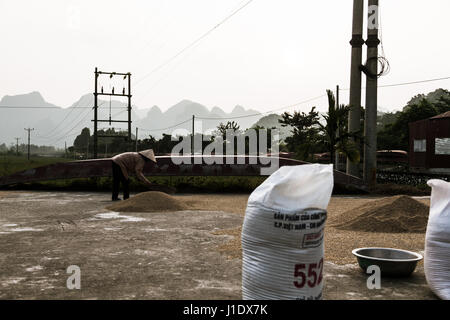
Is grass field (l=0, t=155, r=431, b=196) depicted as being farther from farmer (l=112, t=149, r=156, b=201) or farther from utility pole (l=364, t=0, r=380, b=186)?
farmer (l=112, t=149, r=156, b=201)

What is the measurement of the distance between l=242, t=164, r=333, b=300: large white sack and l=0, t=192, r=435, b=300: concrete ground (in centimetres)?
73

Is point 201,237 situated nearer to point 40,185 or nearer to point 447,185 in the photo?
point 447,185

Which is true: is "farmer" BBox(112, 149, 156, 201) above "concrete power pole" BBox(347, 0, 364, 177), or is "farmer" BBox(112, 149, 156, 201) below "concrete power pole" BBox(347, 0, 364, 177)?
below

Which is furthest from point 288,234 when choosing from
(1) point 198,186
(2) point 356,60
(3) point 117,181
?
(2) point 356,60

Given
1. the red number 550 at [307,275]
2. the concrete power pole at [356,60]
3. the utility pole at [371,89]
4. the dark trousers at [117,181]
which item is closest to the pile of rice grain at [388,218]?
the red number 550 at [307,275]

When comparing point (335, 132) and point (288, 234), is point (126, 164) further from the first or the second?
point (288, 234)

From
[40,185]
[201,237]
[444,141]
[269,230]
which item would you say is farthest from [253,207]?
[444,141]

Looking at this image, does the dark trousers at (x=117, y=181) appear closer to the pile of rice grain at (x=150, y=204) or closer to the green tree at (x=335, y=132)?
the pile of rice grain at (x=150, y=204)

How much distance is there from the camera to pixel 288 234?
260 centimetres

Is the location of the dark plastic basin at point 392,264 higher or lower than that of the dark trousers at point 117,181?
lower

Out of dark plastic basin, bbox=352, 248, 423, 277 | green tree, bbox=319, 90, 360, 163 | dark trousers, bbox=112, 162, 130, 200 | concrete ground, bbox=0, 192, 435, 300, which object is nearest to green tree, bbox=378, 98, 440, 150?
green tree, bbox=319, 90, 360, 163

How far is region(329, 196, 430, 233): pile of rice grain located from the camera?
6.26 m

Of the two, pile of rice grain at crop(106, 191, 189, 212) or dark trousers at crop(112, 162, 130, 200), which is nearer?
pile of rice grain at crop(106, 191, 189, 212)

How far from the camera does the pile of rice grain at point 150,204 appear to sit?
840cm
